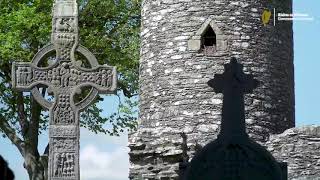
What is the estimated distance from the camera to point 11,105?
22.1 metres

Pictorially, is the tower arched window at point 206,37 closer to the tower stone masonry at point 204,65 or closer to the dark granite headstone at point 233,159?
the tower stone masonry at point 204,65

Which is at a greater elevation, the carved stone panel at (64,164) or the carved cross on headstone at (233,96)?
the carved cross on headstone at (233,96)

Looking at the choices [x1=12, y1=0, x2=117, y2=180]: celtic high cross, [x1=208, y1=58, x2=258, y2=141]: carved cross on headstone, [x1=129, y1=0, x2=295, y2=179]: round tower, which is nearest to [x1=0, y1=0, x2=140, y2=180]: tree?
[x1=129, y1=0, x2=295, y2=179]: round tower

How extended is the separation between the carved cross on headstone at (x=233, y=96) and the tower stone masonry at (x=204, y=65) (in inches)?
257

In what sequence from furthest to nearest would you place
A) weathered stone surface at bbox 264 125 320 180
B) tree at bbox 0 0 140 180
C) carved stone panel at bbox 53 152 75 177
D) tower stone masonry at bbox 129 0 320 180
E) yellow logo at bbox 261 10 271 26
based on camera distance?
tree at bbox 0 0 140 180
yellow logo at bbox 261 10 271 26
tower stone masonry at bbox 129 0 320 180
weathered stone surface at bbox 264 125 320 180
carved stone panel at bbox 53 152 75 177

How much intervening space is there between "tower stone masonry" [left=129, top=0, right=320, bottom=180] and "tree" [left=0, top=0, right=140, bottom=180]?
484 cm

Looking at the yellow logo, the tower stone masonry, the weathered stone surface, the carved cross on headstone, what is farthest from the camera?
the yellow logo

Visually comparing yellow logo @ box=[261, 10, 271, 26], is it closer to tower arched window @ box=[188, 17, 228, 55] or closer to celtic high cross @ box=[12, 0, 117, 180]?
tower arched window @ box=[188, 17, 228, 55]

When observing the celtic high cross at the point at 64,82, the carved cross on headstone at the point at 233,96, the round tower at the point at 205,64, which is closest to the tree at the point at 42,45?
the round tower at the point at 205,64

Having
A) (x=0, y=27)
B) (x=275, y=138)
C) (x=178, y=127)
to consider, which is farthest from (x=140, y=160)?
(x=0, y=27)

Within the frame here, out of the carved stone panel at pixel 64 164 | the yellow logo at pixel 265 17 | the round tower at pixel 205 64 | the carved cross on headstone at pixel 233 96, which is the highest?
the yellow logo at pixel 265 17

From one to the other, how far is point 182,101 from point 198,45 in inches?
38.9

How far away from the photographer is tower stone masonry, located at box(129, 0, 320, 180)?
14.5 metres

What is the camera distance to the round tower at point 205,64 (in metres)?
14.5
